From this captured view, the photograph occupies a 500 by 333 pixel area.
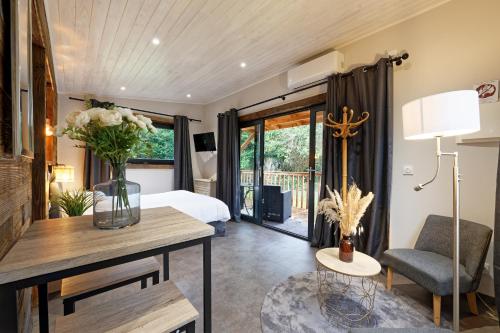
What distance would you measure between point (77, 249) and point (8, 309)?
205 millimetres

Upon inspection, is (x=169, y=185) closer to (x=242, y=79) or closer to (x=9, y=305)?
(x=242, y=79)

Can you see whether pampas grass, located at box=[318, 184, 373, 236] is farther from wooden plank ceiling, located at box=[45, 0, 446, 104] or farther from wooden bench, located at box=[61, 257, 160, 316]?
wooden plank ceiling, located at box=[45, 0, 446, 104]

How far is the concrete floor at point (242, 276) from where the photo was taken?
170cm

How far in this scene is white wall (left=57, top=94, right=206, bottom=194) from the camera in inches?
168

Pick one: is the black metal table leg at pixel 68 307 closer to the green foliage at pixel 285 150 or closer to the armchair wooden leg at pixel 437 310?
the armchair wooden leg at pixel 437 310

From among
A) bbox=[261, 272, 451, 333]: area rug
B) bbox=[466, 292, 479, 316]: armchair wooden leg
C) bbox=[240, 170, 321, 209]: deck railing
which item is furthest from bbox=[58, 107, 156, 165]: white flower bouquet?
bbox=[240, 170, 321, 209]: deck railing

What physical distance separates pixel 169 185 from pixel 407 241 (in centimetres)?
474

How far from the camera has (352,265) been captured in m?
1.69

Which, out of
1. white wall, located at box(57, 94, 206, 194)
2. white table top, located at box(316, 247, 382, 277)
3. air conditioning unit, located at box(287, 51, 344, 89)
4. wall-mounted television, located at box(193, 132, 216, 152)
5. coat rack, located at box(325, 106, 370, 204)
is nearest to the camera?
white table top, located at box(316, 247, 382, 277)

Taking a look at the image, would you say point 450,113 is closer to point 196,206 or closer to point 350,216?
point 350,216

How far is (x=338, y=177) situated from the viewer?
2.77 meters

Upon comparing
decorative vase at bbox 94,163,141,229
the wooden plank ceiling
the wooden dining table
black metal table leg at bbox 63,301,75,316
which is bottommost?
black metal table leg at bbox 63,301,75,316

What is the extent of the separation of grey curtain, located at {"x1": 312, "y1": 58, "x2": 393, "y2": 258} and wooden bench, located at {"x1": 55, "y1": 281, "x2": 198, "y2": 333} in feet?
7.05

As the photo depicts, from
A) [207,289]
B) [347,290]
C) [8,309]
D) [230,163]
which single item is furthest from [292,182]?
[8,309]
